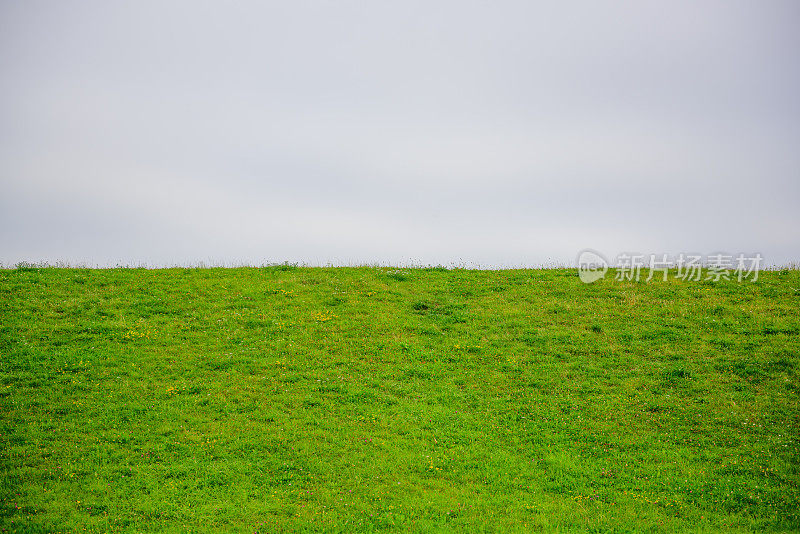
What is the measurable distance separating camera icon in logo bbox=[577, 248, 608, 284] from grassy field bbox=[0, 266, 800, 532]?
6.37 feet

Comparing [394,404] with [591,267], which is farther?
[591,267]

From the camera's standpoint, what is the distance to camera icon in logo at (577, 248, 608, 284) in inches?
1409

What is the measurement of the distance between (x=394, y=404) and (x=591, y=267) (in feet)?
71.8

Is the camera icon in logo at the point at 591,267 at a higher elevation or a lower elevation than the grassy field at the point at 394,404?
higher

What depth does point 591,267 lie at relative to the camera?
123 feet

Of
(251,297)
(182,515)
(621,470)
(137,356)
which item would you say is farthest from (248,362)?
(621,470)

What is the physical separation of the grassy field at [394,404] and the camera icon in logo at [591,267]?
1.94 meters

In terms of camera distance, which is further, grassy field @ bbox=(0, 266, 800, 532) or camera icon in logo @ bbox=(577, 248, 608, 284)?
camera icon in logo @ bbox=(577, 248, 608, 284)

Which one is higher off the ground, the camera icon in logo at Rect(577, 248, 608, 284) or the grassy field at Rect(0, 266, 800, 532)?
the camera icon in logo at Rect(577, 248, 608, 284)

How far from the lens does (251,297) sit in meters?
32.2

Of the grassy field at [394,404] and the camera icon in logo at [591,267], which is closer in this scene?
the grassy field at [394,404]

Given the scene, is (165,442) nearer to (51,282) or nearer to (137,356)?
(137,356)

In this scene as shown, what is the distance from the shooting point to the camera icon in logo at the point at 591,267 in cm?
3578

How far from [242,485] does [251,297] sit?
1717 centimetres
